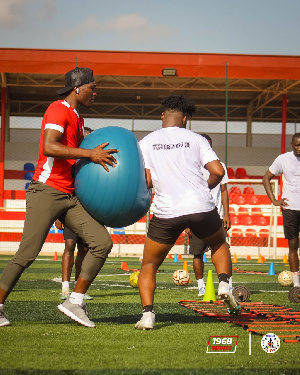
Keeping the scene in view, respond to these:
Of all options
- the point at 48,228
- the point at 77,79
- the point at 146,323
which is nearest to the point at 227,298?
the point at 146,323

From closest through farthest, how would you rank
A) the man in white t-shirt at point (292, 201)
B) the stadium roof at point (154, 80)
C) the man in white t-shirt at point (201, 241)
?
1. the man in white t-shirt at point (201, 241)
2. the man in white t-shirt at point (292, 201)
3. the stadium roof at point (154, 80)

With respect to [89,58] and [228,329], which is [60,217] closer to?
[228,329]

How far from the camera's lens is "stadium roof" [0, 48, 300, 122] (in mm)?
24781

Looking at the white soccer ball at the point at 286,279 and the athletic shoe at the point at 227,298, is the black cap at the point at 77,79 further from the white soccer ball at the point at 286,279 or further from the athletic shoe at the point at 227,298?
the white soccer ball at the point at 286,279

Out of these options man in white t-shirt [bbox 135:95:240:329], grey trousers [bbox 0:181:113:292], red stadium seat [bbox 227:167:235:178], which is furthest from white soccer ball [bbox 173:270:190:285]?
red stadium seat [bbox 227:167:235:178]

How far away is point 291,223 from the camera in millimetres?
9133

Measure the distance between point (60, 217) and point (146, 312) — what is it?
1.10 meters

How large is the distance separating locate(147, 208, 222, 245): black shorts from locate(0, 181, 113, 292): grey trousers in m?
0.41

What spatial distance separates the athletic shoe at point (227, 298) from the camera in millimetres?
5371

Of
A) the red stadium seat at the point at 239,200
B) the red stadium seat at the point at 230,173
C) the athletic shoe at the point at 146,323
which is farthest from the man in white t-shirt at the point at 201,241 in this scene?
the red stadium seat at the point at 230,173

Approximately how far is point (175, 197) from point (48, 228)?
1.08 metres

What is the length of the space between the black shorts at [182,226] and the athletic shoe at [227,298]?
1.53ft

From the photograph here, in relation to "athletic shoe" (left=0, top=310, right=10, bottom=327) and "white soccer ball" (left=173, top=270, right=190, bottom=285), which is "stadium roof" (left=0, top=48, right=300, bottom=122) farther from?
"athletic shoe" (left=0, top=310, right=10, bottom=327)

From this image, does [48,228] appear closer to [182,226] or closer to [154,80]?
[182,226]
